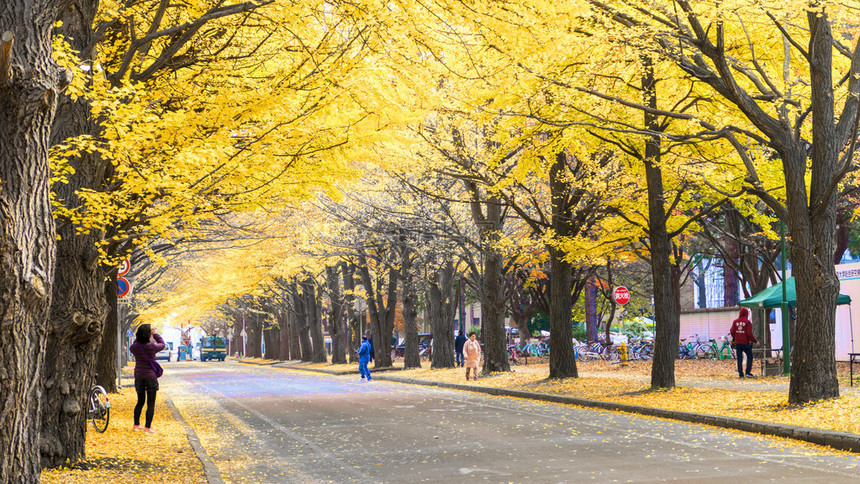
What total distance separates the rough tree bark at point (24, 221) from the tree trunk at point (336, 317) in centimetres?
3855

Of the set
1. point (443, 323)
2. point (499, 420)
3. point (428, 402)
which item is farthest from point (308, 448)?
point (443, 323)

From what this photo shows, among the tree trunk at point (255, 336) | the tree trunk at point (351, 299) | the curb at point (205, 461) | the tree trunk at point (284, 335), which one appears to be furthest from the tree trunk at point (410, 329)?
the tree trunk at point (255, 336)

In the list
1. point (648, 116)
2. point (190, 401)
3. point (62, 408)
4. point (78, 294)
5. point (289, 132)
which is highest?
point (648, 116)

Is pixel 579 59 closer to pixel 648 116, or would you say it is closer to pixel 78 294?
pixel 648 116

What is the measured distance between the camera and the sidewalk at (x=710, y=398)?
11.9 m

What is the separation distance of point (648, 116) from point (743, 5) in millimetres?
5477

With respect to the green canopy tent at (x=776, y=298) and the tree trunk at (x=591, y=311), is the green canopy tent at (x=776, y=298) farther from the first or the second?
the tree trunk at (x=591, y=311)

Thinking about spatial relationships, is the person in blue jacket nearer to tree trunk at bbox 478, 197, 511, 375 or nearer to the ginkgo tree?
tree trunk at bbox 478, 197, 511, 375

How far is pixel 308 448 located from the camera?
1172cm

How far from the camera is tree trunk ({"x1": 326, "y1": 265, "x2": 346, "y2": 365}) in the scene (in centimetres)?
4497

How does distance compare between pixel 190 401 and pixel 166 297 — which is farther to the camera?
pixel 166 297

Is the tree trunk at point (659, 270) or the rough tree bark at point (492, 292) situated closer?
the tree trunk at point (659, 270)

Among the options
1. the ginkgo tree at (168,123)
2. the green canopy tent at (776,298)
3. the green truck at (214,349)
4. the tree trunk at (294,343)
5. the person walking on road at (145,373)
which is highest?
the ginkgo tree at (168,123)

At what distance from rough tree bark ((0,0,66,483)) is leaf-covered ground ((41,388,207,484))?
3341 millimetres
